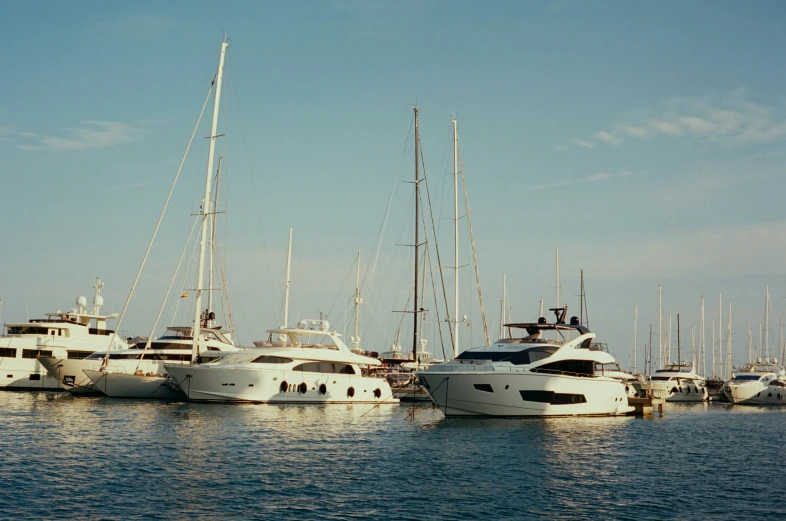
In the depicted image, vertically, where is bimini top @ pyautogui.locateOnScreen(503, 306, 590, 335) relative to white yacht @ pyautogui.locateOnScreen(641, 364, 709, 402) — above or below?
above

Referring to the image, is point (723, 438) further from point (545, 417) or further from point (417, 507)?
point (417, 507)

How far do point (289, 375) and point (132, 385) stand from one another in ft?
36.0

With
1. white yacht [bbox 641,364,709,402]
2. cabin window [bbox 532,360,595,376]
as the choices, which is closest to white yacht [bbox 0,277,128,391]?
cabin window [bbox 532,360,595,376]

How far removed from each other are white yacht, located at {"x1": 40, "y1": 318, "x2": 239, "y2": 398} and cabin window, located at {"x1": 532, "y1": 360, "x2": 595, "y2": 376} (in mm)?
23032

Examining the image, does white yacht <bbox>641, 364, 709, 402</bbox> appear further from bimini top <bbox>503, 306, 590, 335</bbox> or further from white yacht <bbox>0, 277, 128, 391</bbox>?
white yacht <bbox>0, 277, 128, 391</bbox>

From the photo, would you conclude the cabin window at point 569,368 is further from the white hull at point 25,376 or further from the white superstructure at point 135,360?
the white hull at point 25,376

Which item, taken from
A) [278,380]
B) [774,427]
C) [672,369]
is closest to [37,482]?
[278,380]

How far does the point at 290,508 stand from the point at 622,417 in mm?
30668

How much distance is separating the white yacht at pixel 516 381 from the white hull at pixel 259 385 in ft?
37.0

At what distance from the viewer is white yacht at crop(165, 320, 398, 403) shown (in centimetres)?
4656

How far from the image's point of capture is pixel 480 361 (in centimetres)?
4000

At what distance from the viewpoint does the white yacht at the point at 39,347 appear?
56656mm

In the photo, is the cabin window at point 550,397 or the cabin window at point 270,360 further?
the cabin window at point 270,360

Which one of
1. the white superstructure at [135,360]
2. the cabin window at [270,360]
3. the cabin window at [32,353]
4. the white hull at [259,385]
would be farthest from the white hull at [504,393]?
the cabin window at [32,353]
